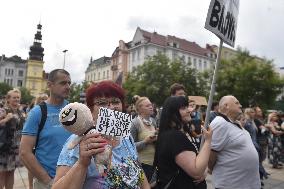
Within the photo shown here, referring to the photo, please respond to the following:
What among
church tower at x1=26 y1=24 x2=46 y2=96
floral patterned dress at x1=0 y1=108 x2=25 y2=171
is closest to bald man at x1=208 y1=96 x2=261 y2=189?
floral patterned dress at x1=0 y1=108 x2=25 y2=171

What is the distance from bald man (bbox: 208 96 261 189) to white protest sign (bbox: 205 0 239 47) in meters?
1.02

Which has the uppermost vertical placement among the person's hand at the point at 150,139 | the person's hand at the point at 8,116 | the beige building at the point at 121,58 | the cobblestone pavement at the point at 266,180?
the beige building at the point at 121,58

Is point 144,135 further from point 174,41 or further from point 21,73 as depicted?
point 21,73

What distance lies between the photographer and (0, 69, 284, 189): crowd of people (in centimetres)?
204

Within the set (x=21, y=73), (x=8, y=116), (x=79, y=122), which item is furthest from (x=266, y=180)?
(x=21, y=73)

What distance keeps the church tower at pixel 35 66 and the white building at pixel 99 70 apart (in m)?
15.0

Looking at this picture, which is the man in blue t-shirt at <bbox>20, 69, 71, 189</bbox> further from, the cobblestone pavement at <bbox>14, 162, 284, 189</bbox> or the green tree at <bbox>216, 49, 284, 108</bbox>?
the green tree at <bbox>216, 49, 284, 108</bbox>

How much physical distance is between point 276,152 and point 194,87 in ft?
103

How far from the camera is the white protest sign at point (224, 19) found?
3.59 metres

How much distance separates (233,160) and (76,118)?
272 cm

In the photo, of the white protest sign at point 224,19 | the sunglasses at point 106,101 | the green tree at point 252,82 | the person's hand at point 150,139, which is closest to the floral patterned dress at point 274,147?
the person's hand at point 150,139

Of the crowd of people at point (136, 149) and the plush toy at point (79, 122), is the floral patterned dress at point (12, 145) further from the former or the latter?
the plush toy at point (79, 122)

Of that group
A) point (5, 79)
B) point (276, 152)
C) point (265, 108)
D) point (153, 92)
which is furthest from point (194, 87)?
point (5, 79)

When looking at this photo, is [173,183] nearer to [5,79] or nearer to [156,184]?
[156,184]
